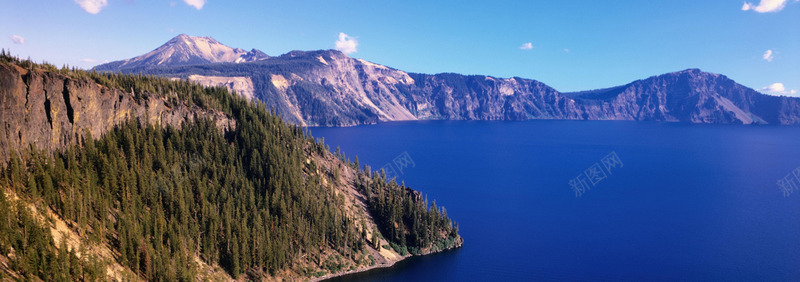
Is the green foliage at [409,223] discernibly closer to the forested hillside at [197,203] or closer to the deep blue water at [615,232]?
the forested hillside at [197,203]

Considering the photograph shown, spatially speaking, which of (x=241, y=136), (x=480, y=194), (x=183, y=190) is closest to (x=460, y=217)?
(x=480, y=194)

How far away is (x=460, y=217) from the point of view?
13888 centimetres

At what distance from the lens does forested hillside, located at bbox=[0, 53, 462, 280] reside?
2625 inches

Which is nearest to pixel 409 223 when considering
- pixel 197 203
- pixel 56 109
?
pixel 197 203

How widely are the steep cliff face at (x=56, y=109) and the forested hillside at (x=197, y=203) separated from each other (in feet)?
4.46

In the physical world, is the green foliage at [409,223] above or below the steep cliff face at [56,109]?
below

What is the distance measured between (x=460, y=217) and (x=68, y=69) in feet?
359

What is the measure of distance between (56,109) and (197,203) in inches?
1229

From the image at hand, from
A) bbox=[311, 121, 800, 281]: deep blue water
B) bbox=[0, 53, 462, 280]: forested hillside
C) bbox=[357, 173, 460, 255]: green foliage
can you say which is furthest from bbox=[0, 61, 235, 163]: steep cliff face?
bbox=[311, 121, 800, 281]: deep blue water

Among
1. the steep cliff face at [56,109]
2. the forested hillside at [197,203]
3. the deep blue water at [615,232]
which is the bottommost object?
the deep blue water at [615,232]

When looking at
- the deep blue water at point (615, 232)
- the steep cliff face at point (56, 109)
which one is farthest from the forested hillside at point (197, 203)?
the deep blue water at point (615, 232)

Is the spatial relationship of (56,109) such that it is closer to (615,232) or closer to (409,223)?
(409,223)

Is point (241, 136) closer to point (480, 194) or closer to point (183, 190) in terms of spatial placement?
point (183, 190)

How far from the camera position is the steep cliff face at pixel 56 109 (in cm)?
7169
